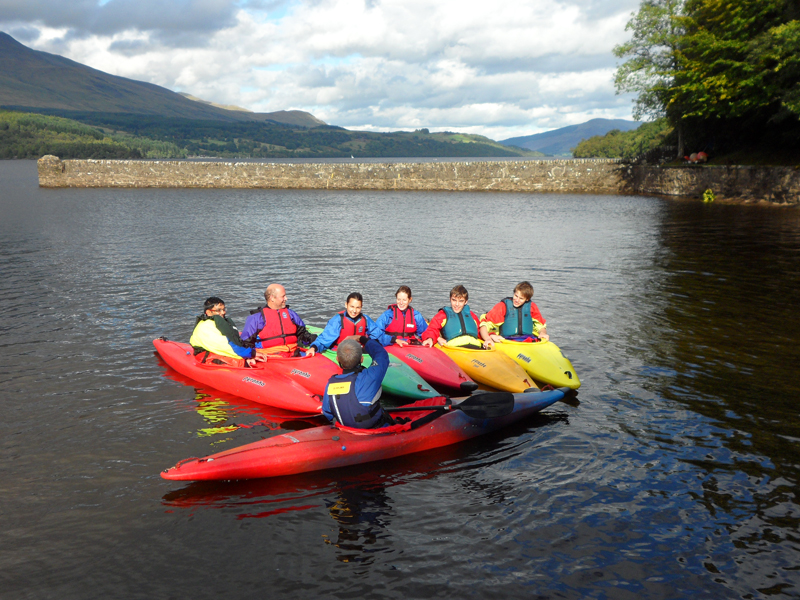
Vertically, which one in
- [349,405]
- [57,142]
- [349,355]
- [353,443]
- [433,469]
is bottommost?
[433,469]

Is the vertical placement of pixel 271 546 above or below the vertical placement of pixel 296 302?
below

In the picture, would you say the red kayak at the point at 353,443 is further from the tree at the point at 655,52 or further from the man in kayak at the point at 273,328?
the tree at the point at 655,52

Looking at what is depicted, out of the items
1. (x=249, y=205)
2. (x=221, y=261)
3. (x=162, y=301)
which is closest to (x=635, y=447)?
(x=162, y=301)

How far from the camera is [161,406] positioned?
784 cm

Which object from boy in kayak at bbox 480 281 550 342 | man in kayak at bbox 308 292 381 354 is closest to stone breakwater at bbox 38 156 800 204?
boy in kayak at bbox 480 281 550 342

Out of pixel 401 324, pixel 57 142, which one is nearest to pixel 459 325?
pixel 401 324

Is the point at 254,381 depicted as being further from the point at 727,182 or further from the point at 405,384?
the point at 727,182

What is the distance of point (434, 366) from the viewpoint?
880 centimetres

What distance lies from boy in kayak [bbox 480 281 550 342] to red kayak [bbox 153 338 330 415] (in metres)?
3.35

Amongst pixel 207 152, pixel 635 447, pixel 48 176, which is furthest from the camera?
pixel 207 152

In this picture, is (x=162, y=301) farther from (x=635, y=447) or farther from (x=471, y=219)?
(x=471, y=219)

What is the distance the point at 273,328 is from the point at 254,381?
123cm

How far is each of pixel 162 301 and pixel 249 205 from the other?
23.8 meters

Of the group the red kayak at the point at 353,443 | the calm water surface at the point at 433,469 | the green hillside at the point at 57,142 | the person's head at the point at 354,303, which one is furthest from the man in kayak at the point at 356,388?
the green hillside at the point at 57,142
